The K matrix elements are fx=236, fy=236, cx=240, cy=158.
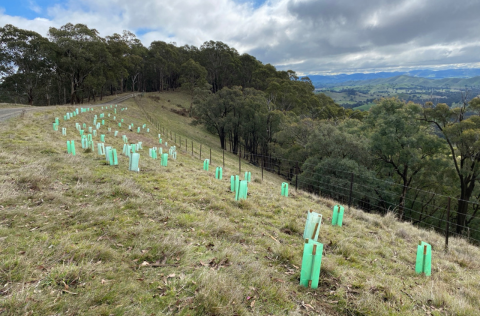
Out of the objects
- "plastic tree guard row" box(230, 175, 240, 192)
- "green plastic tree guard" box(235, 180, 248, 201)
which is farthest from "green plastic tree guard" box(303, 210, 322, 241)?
"plastic tree guard row" box(230, 175, 240, 192)

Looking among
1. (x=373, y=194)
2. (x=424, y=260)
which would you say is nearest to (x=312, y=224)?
(x=424, y=260)

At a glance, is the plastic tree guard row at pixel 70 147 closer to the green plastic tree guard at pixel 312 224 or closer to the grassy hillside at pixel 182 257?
the grassy hillside at pixel 182 257

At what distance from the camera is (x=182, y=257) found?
Result: 3871 mm

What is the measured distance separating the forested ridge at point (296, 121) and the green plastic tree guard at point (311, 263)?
4.33 metres

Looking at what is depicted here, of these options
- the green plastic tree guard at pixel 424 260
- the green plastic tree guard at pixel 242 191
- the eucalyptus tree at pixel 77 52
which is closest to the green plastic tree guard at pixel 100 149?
the green plastic tree guard at pixel 242 191

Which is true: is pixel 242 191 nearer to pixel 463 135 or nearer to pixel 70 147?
pixel 70 147

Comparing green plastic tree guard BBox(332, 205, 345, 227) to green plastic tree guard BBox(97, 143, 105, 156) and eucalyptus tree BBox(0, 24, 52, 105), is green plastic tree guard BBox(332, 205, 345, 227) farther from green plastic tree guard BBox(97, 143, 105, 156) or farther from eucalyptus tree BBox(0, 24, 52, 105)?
eucalyptus tree BBox(0, 24, 52, 105)

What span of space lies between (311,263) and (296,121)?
35496 mm

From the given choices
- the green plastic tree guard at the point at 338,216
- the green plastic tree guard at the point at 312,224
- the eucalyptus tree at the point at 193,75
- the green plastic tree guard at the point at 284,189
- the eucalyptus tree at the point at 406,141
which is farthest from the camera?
the eucalyptus tree at the point at 193,75

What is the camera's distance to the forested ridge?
65.1ft

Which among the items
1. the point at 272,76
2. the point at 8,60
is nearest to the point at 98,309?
the point at 8,60

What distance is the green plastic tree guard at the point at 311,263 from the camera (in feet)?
11.5

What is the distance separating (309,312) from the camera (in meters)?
3.07

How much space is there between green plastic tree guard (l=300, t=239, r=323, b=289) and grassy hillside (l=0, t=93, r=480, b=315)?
0.14 m
